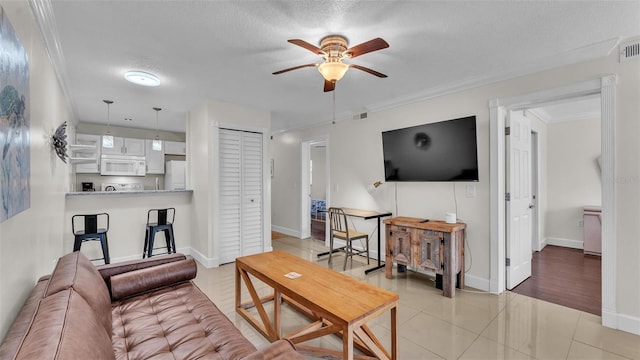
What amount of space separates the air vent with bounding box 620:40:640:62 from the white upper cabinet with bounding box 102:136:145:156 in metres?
7.31

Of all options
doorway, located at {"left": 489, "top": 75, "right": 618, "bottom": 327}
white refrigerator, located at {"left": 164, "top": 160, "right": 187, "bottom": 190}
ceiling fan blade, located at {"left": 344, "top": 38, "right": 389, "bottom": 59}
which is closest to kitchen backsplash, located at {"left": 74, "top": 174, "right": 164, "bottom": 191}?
white refrigerator, located at {"left": 164, "top": 160, "right": 187, "bottom": 190}

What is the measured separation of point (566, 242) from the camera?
4.93 metres

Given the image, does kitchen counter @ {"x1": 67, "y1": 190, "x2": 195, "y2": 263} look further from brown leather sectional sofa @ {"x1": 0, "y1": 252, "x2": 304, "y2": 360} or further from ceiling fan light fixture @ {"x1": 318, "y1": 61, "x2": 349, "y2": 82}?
ceiling fan light fixture @ {"x1": 318, "y1": 61, "x2": 349, "y2": 82}

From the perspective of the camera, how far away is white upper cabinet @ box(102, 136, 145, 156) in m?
5.54

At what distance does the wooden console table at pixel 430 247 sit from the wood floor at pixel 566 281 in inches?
32.3

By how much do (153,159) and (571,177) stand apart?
8220 mm

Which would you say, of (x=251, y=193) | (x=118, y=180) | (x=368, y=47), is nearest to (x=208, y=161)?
(x=251, y=193)

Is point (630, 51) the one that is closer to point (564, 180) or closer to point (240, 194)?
point (564, 180)

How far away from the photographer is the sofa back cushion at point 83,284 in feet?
4.64

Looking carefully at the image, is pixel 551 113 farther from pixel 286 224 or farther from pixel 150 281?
pixel 150 281

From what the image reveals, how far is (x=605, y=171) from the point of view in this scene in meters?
2.39

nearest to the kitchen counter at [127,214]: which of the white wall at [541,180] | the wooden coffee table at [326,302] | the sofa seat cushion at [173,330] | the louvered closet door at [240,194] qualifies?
Result: the louvered closet door at [240,194]

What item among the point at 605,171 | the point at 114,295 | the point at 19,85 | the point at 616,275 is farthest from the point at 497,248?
the point at 19,85

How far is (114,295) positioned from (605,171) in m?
4.06
